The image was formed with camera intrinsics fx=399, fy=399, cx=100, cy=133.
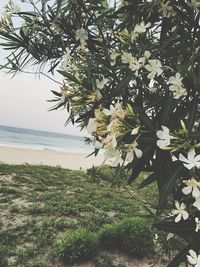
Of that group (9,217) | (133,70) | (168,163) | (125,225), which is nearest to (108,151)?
(168,163)

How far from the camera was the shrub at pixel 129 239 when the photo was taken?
409 cm

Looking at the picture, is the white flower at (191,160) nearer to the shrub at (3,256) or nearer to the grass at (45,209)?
the grass at (45,209)

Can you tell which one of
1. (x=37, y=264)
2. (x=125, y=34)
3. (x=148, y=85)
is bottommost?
(x=37, y=264)

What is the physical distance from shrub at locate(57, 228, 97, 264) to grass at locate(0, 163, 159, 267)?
121mm

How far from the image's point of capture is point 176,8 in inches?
56.4

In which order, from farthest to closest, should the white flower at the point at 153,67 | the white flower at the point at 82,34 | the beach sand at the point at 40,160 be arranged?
the beach sand at the point at 40,160 → the white flower at the point at 82,34 → the white flower at the point at 153,67

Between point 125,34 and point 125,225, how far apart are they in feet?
10.2

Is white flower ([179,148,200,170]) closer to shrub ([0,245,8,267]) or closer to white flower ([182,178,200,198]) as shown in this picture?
white flower ([182,178,200,198])

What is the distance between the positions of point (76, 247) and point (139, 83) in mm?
2684

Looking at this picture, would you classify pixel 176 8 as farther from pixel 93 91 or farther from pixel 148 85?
pixel 93 91

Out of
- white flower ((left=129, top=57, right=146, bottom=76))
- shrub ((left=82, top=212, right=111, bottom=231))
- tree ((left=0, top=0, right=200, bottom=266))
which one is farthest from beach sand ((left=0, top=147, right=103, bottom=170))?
white flower ((left=129, top=57, right=146, bottom=76))

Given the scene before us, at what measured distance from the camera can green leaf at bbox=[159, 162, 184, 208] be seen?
109cm

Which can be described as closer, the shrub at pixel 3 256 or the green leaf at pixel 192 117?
the green leaf at pixel 192 117

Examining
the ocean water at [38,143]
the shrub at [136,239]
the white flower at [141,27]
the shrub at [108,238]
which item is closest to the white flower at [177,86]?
the white flower at [141,27]
